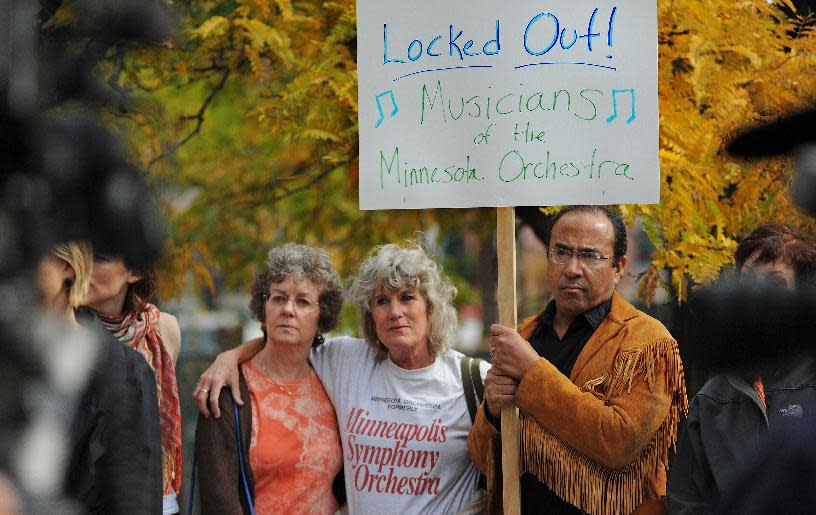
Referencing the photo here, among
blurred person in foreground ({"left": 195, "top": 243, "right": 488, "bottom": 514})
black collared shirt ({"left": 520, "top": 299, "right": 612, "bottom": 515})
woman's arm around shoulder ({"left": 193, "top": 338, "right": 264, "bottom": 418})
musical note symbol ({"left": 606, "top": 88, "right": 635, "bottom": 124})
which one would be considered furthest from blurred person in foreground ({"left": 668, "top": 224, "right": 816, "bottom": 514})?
woman's arm around shoulder ({"left": 193, "top": 338, "right": 264, "bottom": 418})

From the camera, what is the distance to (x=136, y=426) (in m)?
2.65

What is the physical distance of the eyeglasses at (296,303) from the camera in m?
3.80

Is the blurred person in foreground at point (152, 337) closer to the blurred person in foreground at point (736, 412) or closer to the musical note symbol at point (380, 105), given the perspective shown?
the musical note symbol at point (380, 105)

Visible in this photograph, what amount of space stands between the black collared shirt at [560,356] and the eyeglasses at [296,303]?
752 millimetres

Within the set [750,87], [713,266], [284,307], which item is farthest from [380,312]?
[750,87]

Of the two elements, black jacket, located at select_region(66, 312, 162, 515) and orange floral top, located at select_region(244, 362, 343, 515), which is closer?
black jacket, located at select_region(66, 312, 162, 515)

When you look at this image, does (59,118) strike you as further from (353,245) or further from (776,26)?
(353,245)

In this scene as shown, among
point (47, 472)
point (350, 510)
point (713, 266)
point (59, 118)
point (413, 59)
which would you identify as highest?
point (413, 59)

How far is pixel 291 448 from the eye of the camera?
3.60 meters

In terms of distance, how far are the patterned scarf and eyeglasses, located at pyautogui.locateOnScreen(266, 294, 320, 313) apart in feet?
1.42

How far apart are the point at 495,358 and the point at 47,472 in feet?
5.09

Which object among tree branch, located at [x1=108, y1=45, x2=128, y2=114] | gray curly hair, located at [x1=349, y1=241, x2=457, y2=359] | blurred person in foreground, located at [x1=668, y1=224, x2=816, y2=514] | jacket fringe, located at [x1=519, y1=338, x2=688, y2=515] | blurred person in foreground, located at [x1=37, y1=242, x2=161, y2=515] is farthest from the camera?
gray curly hair, located at [x1=349, y1=241, x2=457, y2=359]

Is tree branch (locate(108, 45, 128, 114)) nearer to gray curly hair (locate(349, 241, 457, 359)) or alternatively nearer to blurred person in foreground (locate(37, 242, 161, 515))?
blurred person in foreground (locate(37, 242, 161, 515))

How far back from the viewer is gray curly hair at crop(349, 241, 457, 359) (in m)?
3.77
